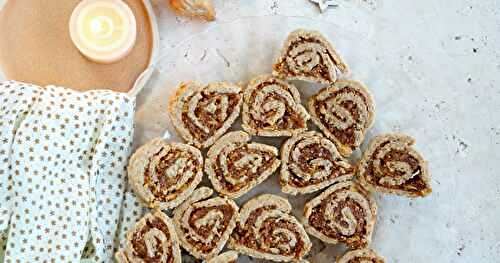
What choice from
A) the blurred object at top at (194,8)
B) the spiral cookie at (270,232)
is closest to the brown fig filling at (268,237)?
the spiral cookie at (270,232)

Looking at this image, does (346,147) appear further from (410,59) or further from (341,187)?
(410,59)

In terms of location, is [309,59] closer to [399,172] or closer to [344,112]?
[344,112]

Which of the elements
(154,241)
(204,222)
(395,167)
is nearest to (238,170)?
(204,222)

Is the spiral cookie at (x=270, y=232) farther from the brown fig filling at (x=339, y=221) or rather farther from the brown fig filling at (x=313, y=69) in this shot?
the brown fig filling at (x=313, y=69)

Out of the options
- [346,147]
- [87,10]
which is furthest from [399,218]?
[87,10]

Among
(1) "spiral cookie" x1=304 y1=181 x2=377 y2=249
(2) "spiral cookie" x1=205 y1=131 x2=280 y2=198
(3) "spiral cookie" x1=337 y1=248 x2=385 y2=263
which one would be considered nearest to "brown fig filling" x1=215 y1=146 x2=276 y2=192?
(2) "spiral cookie" x1=205 y1=131 x2=280 y2=198
